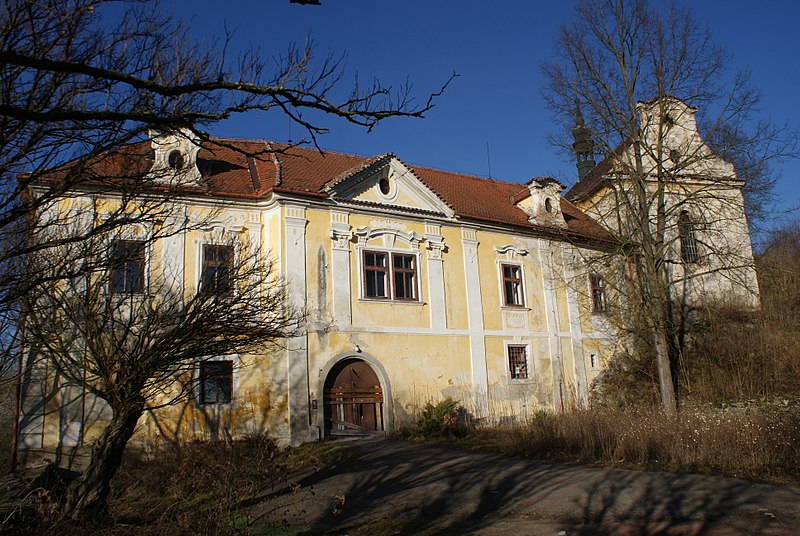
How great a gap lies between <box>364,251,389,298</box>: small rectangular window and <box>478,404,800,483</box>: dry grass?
5.76 metres

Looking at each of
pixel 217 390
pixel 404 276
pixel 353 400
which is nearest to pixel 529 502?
pixel 353 400

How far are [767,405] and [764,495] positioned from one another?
6.38 metres

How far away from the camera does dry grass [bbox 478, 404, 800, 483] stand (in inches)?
376

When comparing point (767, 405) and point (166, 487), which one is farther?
point (767, 405)

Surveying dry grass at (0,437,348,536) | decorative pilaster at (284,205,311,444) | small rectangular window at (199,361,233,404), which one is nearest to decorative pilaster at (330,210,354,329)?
decorative pilaster at (284,205,311,444)

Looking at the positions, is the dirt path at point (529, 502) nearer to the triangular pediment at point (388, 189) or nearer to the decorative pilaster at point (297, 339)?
the decorative pilaster at point (297, 339)

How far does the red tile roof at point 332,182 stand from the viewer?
651 inches

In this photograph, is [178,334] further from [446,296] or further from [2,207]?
[446,296]

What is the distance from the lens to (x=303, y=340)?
1542cm

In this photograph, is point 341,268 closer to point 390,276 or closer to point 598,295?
point 390,276

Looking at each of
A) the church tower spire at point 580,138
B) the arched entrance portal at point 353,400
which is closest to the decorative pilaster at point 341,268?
the arched entrance portal at point 353,400

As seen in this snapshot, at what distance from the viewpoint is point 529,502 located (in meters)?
8.49

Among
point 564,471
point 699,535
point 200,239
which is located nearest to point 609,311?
point 564,471

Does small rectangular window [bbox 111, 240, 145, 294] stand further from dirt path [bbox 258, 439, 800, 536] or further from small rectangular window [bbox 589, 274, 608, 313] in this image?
small rectangular window [bbox 589, 274, 608, 313]
